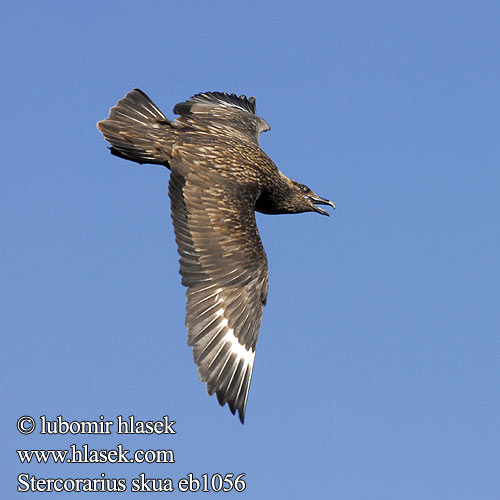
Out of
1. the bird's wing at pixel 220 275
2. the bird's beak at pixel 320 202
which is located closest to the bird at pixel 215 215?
the bird's wing at pixel 220 275

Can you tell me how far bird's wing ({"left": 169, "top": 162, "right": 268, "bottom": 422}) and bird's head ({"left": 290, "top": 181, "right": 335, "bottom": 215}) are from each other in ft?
5.06

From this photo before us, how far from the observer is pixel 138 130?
10.5 m

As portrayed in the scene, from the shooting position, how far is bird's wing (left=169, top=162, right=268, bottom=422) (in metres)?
8.92

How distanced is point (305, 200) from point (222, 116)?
58.8 inches

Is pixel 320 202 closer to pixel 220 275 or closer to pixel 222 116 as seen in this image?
pixel 222 116

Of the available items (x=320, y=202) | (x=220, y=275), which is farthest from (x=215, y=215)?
(x=320, y=202)

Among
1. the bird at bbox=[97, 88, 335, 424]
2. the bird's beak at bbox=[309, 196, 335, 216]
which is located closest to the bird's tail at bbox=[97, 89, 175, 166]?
the bird at bbox=[97, 88, 335, 424]

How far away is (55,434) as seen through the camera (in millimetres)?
10914

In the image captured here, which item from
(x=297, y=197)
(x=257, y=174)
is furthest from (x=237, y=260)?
(x=297, y=197)

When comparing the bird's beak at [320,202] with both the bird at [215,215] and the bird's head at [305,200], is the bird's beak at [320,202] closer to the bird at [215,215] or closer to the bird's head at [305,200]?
the bird's head at [305,200]

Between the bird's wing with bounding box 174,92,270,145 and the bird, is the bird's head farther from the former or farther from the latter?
the bird's wing with bounding box 174,92,270,145

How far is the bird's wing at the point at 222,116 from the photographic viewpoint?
11.2 metres

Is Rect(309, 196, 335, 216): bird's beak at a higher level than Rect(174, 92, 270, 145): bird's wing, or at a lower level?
lower

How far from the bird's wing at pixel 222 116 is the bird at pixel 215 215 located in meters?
0.05
